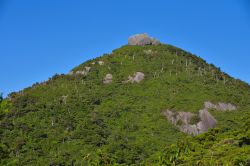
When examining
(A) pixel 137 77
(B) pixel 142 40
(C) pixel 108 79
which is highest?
(B) pixel 142 40

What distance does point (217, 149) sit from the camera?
2680 inches

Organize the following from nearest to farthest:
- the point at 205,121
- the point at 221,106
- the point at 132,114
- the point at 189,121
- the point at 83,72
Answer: the point at 205,121 < the point at 189,121 < the point at 132,114 < the point at 221,106 < the point at 83,72

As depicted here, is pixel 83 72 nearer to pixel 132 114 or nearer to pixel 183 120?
pixel 132 114

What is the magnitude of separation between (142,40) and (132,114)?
55081 mm

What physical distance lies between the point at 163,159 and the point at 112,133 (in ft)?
125

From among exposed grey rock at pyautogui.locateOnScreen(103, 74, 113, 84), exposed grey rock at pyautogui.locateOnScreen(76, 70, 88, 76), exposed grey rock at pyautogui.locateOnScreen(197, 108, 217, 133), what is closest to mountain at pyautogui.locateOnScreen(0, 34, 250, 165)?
exposed grey rock at pyautogui.locateOnScreen(103, 74, 113, 84)

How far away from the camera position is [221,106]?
128 metres

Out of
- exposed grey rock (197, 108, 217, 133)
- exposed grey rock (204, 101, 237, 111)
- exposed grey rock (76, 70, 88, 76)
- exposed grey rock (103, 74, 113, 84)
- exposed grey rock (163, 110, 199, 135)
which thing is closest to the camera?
exposed grey rock (197, 108, 217, 133)

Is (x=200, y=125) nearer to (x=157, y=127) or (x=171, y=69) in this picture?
(x=157, y=127)

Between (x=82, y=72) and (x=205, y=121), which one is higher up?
(x=82, y=72)

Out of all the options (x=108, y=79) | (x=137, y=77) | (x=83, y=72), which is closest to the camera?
(x=137, y=77)

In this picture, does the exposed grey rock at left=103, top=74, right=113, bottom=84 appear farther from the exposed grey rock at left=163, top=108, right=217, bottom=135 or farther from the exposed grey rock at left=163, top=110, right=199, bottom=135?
the exposed grey rock at left=163, top=108, right=217, bottom=135

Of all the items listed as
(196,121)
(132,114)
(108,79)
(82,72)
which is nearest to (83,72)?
(82,72)

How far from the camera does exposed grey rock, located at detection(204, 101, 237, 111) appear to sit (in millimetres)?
126812
